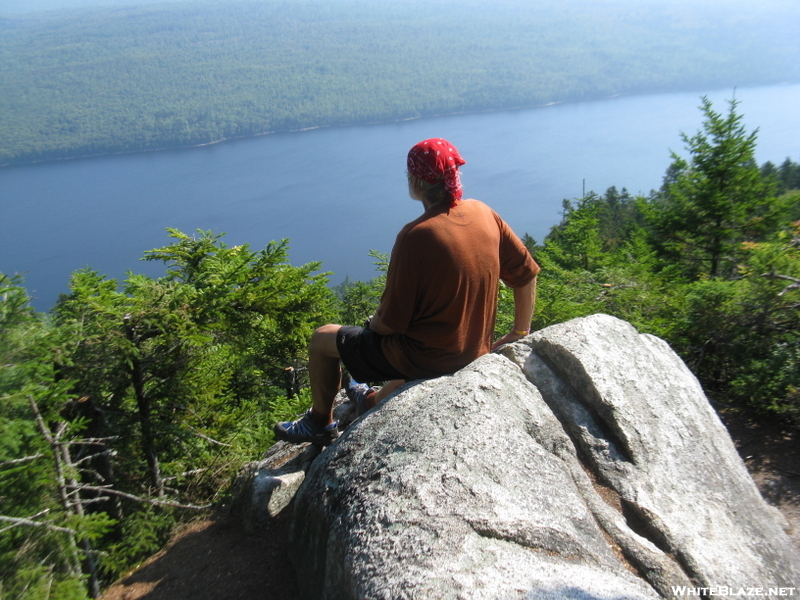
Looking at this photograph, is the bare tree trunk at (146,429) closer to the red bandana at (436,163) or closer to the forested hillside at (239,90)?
the red bandana at (436,163)

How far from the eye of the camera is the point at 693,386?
150 inches

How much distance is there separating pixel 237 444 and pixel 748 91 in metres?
196

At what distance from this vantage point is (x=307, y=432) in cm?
398

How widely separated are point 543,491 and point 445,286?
126 cm

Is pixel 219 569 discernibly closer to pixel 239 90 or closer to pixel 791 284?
pixel 791 284

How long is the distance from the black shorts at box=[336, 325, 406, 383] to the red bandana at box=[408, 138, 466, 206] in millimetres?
1081

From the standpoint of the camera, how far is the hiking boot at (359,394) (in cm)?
442

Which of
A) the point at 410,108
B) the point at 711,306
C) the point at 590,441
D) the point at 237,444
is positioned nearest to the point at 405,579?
the point at 590,441

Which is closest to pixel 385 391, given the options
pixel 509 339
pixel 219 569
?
pixel 509 339

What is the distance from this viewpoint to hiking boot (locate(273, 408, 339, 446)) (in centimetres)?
397

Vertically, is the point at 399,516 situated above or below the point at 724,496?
above

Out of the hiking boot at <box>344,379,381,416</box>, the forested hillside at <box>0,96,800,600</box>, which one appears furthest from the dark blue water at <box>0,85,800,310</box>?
the hiking boot at <box>344,379,381,416</box>

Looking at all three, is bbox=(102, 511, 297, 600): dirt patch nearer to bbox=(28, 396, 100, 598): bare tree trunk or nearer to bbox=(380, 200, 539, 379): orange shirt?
bbox=(28, 396, 100, 598): bare tree trunk

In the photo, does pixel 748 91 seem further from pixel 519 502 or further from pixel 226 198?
pixel 519 502
